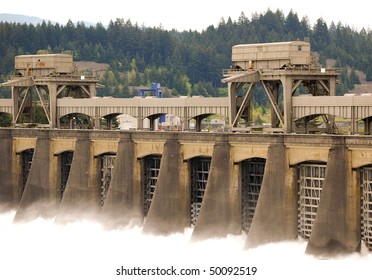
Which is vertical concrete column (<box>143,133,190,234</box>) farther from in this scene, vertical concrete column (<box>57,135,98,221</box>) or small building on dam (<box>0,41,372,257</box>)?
vertical concrete column (<box>57,135,98,221</box>)

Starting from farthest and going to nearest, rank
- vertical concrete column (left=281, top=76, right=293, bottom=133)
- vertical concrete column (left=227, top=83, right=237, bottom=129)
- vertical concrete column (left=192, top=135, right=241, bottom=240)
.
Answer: vertical concrete column (left=227, top=83, right=237, bottom=129)
vertical concrete column (left=192, top=135, right=241, bottom=240)
vertical concrete column (left=281, top=76, right=293, bottom=133)

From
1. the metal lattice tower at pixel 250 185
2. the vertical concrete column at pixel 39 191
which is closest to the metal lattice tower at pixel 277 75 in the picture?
the metal lattice tower at pixel 250 185

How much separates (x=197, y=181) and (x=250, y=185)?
653 centimetres

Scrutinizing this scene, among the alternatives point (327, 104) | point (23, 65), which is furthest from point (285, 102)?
point (23, 65)

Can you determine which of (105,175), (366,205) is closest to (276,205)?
(366,205)

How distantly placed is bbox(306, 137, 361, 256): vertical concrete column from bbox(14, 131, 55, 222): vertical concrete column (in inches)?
1495

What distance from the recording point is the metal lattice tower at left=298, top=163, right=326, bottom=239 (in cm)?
8426

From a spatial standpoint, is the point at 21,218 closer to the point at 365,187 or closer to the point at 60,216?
the point at 60,216

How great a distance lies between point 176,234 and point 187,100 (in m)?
12.4

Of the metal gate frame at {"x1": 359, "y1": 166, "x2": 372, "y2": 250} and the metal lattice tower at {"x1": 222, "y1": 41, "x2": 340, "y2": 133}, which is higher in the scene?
the metal lattice tower at {"x1": 222, "y1": 41, "x2": 340, "y2": 133}

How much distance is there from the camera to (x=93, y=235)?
102 meters

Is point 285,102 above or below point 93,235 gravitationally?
above

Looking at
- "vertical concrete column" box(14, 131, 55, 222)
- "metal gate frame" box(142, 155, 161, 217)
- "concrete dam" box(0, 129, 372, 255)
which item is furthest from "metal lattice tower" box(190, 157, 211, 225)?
"vertical concrete column" box(14, 131, 55, 222)

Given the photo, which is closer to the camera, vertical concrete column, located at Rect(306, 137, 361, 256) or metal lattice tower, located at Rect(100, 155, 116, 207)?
vertical concrete column, located at Rect(306, 137, 361, 256)
